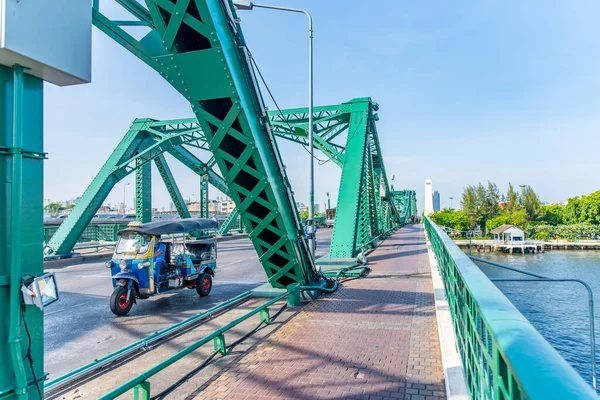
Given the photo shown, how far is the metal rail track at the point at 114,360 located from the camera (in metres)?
4.62

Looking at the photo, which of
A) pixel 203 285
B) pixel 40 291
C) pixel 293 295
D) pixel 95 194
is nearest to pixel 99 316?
pixel 203 285

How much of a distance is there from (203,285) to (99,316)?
8.89 ft

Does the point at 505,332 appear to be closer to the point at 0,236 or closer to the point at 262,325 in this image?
the point at 0,236

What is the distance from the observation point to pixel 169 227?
10086mm

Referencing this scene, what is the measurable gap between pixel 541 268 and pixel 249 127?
54098mm

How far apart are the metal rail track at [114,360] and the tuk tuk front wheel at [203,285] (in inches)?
→ 114

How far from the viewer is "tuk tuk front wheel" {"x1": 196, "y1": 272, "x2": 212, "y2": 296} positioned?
34.9 feet

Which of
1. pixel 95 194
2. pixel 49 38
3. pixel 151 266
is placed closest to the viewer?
pixel 49 38

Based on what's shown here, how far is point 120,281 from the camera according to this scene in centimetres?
897

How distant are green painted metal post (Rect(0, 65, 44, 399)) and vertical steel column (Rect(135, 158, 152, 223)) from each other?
20559 mm

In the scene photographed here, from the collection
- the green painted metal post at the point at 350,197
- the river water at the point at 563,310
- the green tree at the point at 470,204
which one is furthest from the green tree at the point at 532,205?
the green painted metal post at the point at 350,197

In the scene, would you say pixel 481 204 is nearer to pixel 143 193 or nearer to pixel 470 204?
pixel 470 204

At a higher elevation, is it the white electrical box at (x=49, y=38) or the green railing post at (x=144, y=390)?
the white electrical box at (x=49, y=38)

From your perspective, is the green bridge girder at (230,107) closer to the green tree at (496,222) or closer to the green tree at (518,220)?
the green tree at (496,222)
